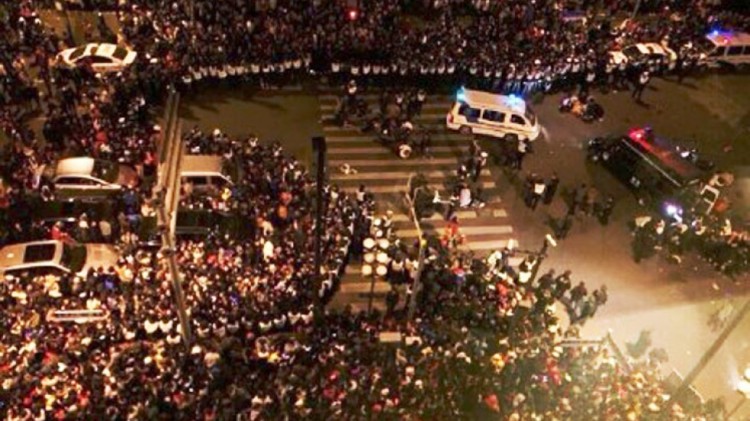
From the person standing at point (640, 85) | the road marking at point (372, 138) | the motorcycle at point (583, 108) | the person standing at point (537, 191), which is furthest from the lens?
the person standing at point (640, 85)

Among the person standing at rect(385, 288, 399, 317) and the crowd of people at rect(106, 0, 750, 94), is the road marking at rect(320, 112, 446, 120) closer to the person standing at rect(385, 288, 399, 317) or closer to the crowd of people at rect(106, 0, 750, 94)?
the crowd of people at rect(106, 0, 750, 94)

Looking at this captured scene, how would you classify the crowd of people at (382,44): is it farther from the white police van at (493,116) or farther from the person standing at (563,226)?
the person standing at (563,226)

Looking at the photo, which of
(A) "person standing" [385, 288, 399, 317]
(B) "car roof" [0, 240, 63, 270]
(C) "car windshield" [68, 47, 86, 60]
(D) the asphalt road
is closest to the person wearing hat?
(D) the asphalt road

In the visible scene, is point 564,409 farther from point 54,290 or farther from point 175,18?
point 175,18

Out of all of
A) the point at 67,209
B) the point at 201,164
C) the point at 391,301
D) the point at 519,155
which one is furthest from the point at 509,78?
the point at 67,209

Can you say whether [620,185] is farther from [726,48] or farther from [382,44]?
[726,48]

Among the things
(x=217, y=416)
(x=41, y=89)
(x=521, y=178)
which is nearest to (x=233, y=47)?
(x=41, y=89)

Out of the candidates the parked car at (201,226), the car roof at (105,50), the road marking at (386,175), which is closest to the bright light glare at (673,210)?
the road marking at (386,175)
